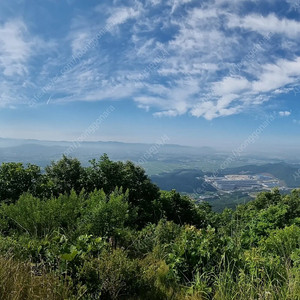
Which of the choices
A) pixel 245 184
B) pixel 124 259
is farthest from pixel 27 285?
pixel 245 184

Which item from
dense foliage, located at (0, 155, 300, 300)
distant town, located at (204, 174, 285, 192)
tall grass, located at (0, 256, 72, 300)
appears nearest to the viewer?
tall grass, located at (0, 256, 72, 300)

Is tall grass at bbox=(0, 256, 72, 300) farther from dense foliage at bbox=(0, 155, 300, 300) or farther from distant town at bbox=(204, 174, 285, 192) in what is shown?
distant town at bbox=(204, 174, 285, 192)

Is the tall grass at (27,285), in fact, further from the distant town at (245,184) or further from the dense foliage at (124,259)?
the distant town at (245,184)

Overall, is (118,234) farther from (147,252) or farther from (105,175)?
(105,175)

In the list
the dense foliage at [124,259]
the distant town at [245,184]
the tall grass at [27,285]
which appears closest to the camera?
the tall grass at [27,285]

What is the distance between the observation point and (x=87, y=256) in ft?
9.18

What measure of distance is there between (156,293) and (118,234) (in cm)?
127

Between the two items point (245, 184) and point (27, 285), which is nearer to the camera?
point (27, 285)

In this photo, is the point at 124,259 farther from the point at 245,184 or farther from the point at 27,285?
the point at 245,184

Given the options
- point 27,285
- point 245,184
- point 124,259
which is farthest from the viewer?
point 245,184

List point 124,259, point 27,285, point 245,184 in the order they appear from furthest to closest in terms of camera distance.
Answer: point 245,184 → point 124,259 → point 27,285

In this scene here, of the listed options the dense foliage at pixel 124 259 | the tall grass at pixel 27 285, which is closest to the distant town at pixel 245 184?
the dense foliage at pixel 124 259

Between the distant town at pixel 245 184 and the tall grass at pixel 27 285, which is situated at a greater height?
the tall grass at pixel 27 285

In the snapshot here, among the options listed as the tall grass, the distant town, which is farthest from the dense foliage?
the distant town
